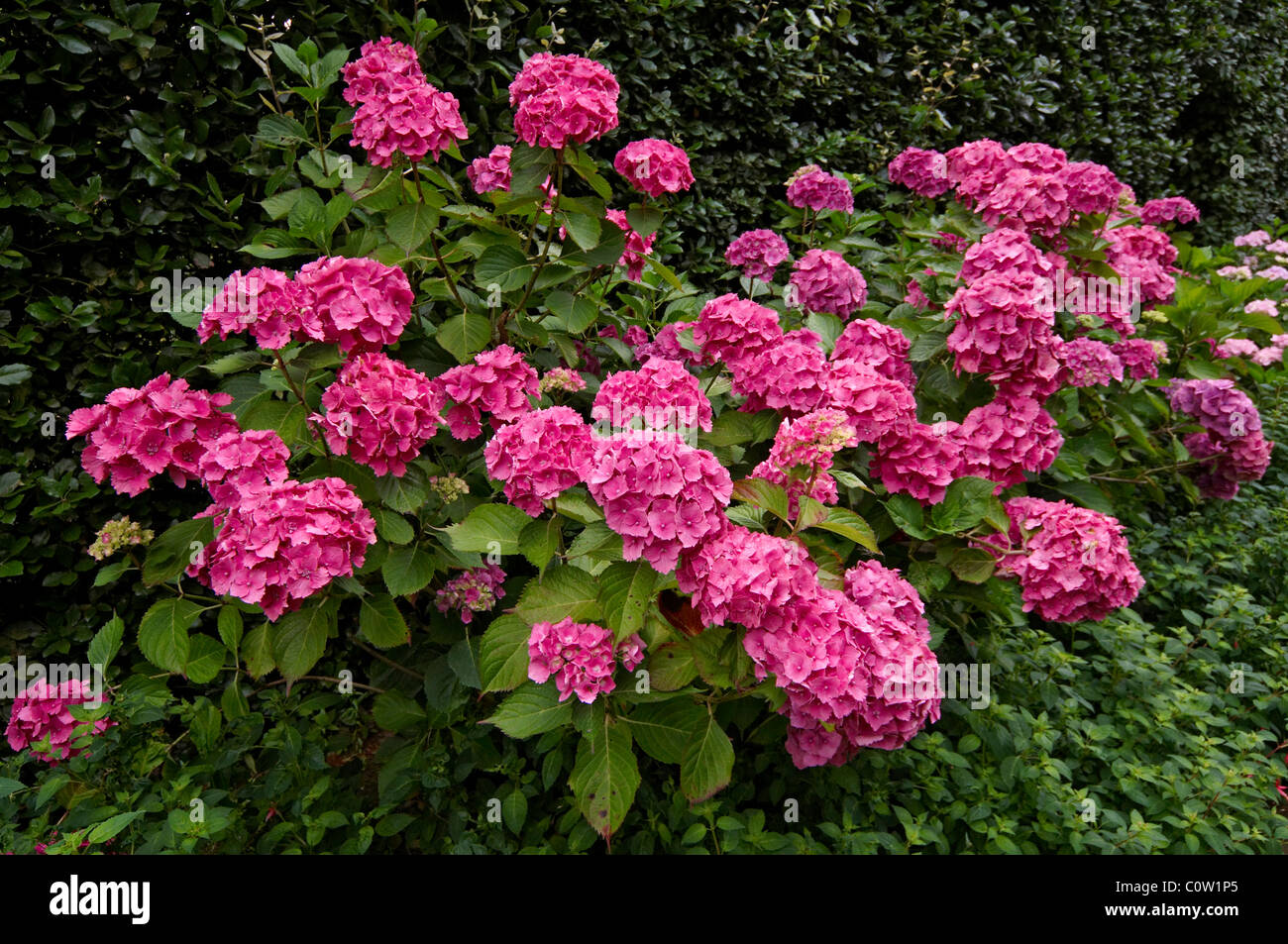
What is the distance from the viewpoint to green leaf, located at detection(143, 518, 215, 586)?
208 cm

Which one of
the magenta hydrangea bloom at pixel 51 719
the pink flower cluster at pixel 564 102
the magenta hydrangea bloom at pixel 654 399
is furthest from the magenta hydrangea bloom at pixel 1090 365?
the magenta hydrangea bloom at pixel 51 719

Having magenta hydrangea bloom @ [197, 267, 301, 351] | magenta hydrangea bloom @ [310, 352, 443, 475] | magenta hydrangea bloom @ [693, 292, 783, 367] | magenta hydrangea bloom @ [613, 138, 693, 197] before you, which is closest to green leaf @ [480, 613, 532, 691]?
magenta hydrangea bloom @ [310, 352, 443, 475]

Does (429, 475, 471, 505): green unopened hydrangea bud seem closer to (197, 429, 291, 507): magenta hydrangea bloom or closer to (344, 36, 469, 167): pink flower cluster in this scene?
(197, 429, 291, 507): magenta hydrangea bloom

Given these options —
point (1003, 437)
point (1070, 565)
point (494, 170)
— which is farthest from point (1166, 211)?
point (494, 170)

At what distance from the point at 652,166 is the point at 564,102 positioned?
1.36ft

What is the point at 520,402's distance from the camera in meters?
2.10

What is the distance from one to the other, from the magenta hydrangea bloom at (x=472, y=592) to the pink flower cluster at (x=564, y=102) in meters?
1.19

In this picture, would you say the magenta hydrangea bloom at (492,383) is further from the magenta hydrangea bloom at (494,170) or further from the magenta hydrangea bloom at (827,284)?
the magenta hydrangea bloom at (827,284)

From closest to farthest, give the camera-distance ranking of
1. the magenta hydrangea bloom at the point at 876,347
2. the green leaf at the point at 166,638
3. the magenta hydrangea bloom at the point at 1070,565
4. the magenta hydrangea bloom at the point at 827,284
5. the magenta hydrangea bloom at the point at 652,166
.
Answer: the green leaf at the point at 166,638, the magenta hydrangea bloom at the point at 1070,565, the magenta hydrangea bloom at the point at 652,166, the magenta hydrangea bloom at the point at 876,347, the magenta hydrangea bloom at the point at 827,284

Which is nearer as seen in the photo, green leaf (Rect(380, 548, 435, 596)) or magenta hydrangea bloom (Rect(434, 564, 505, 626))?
green leaf (Rect(380, 548, 435, 596))

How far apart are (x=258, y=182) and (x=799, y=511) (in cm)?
234

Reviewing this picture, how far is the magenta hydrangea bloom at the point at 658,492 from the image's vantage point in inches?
59.4

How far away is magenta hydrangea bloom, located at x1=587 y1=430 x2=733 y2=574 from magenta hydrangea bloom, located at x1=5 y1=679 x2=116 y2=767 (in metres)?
1.62
